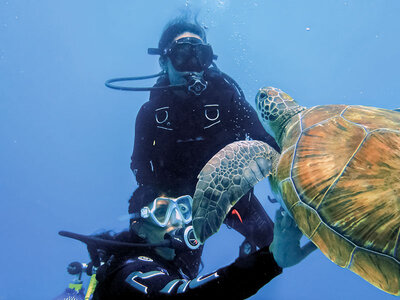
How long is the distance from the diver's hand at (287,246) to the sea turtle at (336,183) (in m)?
0.07

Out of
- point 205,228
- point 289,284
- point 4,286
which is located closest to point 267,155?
point 205,228

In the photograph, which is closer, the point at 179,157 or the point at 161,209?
the point at 161,209

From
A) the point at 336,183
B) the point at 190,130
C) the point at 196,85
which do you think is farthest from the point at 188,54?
the point at 336,183

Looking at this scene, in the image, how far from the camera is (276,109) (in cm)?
210

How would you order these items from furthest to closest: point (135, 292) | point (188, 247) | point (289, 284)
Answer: point (289, 284) < point (188, 247) < point (135, 292)

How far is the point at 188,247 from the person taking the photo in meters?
2.02

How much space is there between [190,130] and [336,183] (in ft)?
6.07

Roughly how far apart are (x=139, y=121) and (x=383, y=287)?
2833 millimetres

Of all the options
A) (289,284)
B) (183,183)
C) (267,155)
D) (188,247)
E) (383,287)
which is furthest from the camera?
(289,284)

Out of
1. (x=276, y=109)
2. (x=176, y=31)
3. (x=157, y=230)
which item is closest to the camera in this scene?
(x=276, y=109)

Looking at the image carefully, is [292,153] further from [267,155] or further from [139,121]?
[139,121]

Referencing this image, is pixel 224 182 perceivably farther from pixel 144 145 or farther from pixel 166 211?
pixel 144 145

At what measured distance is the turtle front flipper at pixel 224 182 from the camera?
1528 mm

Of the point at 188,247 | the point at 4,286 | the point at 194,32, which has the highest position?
the point at 194,32
